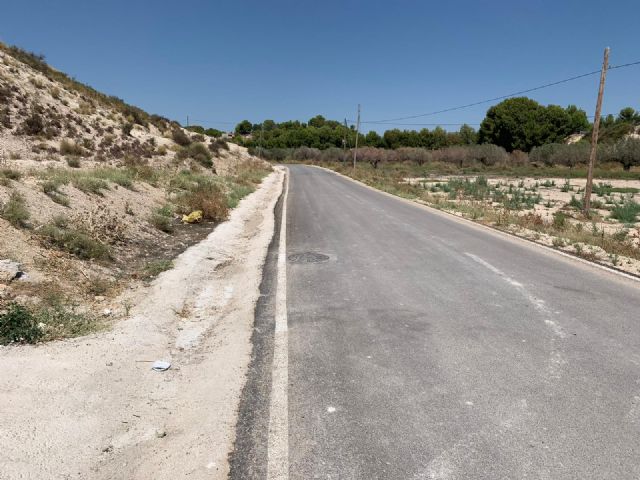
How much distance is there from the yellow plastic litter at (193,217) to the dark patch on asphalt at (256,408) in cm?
828

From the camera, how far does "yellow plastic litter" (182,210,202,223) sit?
14.1 meters

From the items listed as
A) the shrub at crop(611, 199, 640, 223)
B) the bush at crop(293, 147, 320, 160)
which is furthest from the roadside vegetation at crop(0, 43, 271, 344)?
the bush at crop(293, 147, 320, 160)

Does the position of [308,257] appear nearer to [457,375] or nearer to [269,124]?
[457,375]

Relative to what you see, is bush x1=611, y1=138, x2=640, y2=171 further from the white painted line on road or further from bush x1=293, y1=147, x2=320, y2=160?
the white painted line on road

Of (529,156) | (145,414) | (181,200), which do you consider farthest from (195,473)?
(529,156)

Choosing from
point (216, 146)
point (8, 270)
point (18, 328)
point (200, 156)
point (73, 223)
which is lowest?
point (18, 328)

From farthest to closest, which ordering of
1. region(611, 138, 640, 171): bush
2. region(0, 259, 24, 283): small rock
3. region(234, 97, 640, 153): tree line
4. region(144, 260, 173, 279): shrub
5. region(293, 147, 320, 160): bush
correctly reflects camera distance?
region(293, 147, 320, 160): bush < region(234, 97, 640, 153): tree line < region(611, 138, 640, 171): bush < region(144, 260, 173, 279): shrub < region(0, 259, 24, 283): small rock

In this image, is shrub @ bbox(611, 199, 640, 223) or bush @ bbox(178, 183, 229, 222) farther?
shrub @ bbox(611, 199, 640, 223)

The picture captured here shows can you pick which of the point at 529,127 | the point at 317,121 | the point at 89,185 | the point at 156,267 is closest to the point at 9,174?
the point at 89,185

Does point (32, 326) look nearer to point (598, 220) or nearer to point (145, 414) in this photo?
point (145, 414)

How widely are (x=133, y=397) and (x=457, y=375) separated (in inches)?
112

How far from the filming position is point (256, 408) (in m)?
3.82

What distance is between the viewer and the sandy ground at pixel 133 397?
123 inches

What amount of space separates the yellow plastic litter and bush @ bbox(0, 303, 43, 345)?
30.4ft
